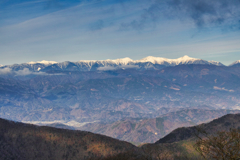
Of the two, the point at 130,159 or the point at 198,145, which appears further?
the point at 130,159

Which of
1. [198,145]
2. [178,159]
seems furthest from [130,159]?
[198,145]

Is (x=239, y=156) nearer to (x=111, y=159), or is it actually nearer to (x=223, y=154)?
(x=223, y=154)

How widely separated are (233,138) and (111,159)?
12239 centimetres

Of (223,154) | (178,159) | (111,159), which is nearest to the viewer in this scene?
(223,154)

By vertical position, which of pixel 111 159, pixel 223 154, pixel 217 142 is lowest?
pixel 111 159

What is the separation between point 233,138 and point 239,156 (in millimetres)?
3883

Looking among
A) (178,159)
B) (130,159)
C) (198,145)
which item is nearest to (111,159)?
(130,159)

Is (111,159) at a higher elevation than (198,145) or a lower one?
lower

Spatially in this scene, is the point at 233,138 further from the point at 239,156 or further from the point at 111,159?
the point at 111,159

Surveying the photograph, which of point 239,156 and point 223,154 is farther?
point 223,154

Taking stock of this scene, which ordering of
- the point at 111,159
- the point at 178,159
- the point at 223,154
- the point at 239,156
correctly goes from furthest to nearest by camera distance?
1. the point at 111,159
2. the point at 178,159
3. the point at 223,154
4. the point at 239,156

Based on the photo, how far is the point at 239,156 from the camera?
47.3m

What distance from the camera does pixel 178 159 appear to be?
495 ft

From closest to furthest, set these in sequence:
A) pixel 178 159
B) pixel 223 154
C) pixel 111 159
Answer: pixel 223 154
pixel 178 159
pixel 111 159
